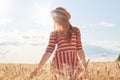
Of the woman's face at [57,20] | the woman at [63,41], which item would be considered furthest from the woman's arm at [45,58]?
the woman's face at [57,20]

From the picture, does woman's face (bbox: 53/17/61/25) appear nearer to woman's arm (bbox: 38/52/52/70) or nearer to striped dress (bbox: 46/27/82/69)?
striped dress (bbox: 46/27/82/69)

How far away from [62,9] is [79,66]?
1260mm

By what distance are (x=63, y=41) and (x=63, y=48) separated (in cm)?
9

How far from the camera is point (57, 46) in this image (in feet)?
17.4

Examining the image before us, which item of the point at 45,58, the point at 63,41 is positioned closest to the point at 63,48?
the point at 63,41

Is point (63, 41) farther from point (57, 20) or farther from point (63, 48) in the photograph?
point (57, 20)

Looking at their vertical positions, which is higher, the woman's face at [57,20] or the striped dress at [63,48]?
the woman's face at [57,20]

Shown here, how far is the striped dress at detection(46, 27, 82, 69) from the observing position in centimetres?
516

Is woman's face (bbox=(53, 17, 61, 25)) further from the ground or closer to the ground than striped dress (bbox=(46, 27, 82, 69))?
further from the ground

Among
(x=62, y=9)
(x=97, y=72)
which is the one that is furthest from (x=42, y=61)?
(x=97, y=72)

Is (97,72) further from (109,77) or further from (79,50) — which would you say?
(79,50)

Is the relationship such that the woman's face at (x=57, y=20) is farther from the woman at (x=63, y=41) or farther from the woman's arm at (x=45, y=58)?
the woman's arm at (x=45, y=58)

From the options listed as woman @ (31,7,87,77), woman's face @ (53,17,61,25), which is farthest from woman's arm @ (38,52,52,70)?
woman's face @ (53,17,61,25)

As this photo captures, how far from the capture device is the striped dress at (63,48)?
5.16 metres
